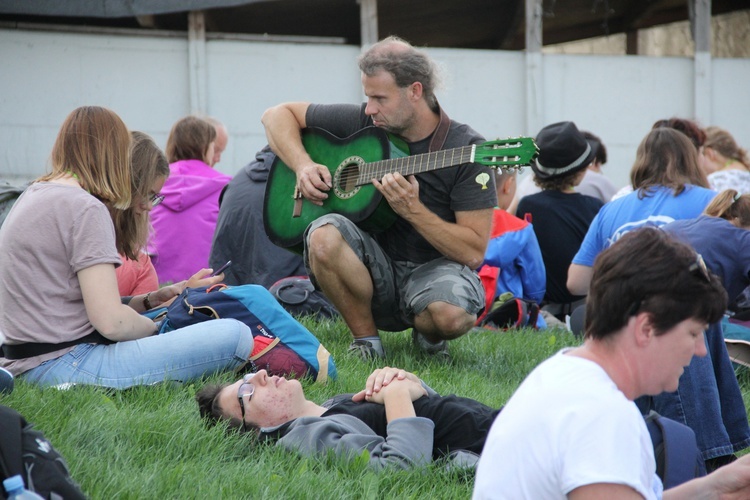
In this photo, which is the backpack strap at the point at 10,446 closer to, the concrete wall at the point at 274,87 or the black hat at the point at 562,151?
the black hat at the point at 562,151

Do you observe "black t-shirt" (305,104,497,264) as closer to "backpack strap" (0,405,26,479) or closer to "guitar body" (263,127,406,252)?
"guitar body" (263,127,406,252)

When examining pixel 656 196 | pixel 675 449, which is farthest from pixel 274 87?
pixel 675 449

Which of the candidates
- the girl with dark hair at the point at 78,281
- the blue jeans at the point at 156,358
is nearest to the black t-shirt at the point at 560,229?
the blue jeans at the point at 156,358

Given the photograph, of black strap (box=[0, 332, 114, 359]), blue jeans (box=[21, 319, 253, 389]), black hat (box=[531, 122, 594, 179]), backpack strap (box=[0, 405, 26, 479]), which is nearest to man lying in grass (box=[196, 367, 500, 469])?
blue jeans (box=[21, 319, 253, 389])

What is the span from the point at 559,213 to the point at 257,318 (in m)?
3.39

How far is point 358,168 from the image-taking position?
5234 mm

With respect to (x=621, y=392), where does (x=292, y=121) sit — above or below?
above

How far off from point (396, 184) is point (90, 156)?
4.72ft

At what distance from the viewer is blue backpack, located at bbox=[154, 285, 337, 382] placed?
4.52m

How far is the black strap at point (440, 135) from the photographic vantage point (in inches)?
201

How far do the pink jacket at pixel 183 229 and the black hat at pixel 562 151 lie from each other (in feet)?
7.45

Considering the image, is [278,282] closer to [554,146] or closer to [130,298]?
[130,298]

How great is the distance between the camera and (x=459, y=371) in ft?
16.5

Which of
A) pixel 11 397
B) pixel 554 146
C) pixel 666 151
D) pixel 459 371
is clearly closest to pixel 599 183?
pixel 554 146
